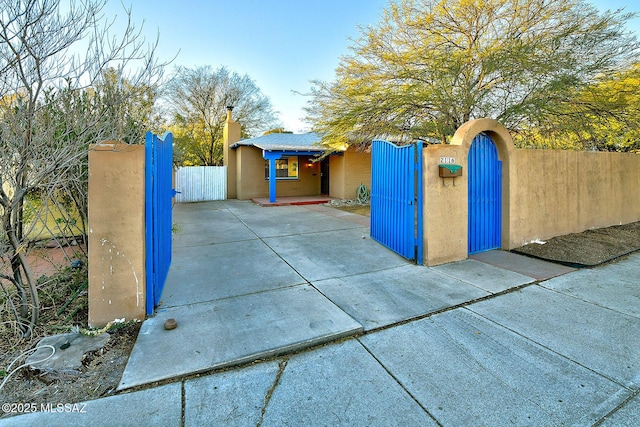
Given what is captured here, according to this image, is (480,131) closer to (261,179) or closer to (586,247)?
(586,247)

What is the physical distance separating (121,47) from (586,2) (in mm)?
8458

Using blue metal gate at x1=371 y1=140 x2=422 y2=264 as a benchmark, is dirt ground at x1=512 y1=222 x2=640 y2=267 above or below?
below

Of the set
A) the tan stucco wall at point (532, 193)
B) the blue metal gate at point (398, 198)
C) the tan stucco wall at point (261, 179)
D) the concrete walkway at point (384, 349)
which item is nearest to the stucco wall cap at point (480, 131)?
the tan stucco wall at point (532, 193)

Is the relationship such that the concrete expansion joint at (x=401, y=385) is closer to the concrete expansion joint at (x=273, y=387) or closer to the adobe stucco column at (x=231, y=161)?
the concrete expansion joint at (x=273, y=387)

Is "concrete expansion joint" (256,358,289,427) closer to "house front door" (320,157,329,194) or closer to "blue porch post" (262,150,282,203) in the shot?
"blue porch post" (262,150,282,203)

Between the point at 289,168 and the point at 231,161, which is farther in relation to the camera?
the point at 231,161

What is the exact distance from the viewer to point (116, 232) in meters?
2.92

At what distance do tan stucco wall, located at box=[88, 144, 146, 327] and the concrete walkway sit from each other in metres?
0.40

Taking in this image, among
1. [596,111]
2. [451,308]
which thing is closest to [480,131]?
[451,308]

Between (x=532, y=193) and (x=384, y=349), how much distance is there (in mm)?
5156

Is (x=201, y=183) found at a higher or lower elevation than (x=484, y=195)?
higher

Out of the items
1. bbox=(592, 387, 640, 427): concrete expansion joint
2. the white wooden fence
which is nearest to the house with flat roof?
the white wooden fence

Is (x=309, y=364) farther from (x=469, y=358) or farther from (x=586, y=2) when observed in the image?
(x=586, y=2)

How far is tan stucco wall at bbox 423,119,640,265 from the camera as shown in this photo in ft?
16.4
